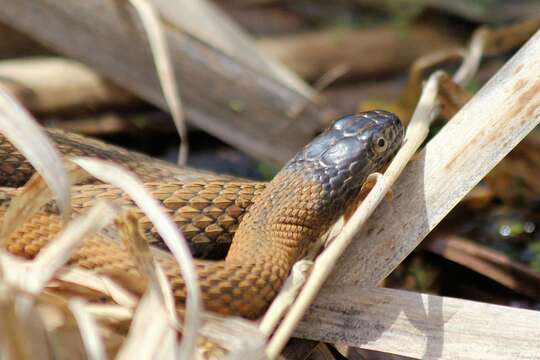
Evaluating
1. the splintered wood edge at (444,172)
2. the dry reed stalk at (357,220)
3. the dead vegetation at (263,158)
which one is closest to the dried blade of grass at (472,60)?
the dead vegetation at (263,158)

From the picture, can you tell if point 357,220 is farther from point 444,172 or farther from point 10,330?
point 10,330

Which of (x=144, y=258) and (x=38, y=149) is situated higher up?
(x=38, y=149)

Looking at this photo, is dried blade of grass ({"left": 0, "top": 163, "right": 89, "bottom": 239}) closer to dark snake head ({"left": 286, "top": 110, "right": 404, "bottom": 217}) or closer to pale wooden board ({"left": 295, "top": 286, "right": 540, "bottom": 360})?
pale wooden board ({"left": 295, "top": 286, "right": 540, "bottom": 360})

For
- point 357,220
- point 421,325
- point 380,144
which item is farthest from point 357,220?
point 380,144

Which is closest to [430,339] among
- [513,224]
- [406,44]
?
[513,224]

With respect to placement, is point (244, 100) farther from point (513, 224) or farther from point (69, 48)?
point (513, 224)

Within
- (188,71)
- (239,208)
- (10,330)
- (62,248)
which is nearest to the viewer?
(10,330)
